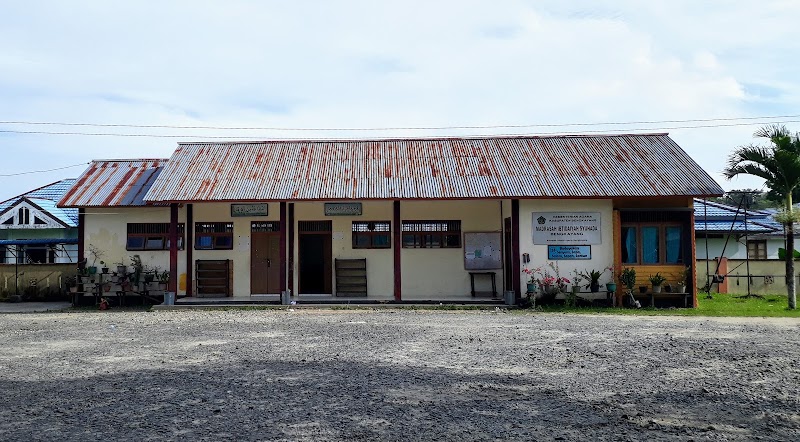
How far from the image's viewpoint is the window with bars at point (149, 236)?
18.7 m

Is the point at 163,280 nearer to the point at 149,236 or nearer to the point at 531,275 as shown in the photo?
the point at 149,236

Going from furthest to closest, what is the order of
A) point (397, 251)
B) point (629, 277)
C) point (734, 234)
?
1. point (734, 234)
2. point (397, 251)
3. point (629, 277)

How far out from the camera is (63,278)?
20.7 meters

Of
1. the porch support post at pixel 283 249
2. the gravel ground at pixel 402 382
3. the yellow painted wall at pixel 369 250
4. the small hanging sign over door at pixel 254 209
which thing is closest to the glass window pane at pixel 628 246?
the gravel ground at pixel 402 382

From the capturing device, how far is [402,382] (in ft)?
24.3

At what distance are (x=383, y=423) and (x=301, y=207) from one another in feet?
43.4

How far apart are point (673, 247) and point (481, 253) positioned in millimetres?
4762

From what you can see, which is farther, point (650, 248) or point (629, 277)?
point (650, 248)

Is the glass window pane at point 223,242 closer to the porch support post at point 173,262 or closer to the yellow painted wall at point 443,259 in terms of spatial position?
the porch support post at point 173,262

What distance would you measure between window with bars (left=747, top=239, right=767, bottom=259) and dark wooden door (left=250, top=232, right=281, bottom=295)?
67.6 feet

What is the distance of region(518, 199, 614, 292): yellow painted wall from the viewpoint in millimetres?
17016

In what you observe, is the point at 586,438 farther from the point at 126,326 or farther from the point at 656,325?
the point at 126,326

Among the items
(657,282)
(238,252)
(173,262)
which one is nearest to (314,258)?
(238,252)

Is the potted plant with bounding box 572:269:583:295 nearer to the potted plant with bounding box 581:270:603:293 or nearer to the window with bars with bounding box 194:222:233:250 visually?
the potted plant with bounding box 581:270:603:293
